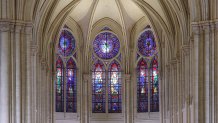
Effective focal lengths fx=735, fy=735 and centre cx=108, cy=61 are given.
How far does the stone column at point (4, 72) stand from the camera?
1314 inches

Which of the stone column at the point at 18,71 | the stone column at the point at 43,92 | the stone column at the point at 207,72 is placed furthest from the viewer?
the stone column at the point at 43,92

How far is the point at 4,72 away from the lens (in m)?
33.7

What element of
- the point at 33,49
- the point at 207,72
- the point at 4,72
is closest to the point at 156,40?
the point at 33,49

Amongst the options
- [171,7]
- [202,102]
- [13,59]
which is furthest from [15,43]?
[171,7]

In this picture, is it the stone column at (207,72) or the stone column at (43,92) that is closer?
the stone column at (207,72)

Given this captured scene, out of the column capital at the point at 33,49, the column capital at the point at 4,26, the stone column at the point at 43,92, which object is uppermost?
the column capital at the point at 4,26

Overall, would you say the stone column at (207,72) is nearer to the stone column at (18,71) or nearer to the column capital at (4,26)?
the stone column at (18,71)

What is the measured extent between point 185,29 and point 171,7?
3259 millimetres

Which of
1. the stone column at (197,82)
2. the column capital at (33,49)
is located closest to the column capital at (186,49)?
the stone column at (197,82)

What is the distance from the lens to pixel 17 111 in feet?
112

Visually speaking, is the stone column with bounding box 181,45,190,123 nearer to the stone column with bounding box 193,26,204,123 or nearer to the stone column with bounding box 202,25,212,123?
the stone column with bounding box 193,26,204,123

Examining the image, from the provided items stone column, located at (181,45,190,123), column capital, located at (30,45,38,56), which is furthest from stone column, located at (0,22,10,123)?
stone column, located at (181,45,190,123)

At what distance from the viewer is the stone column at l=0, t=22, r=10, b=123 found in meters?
33.4

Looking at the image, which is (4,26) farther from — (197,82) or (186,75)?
(186,75)
